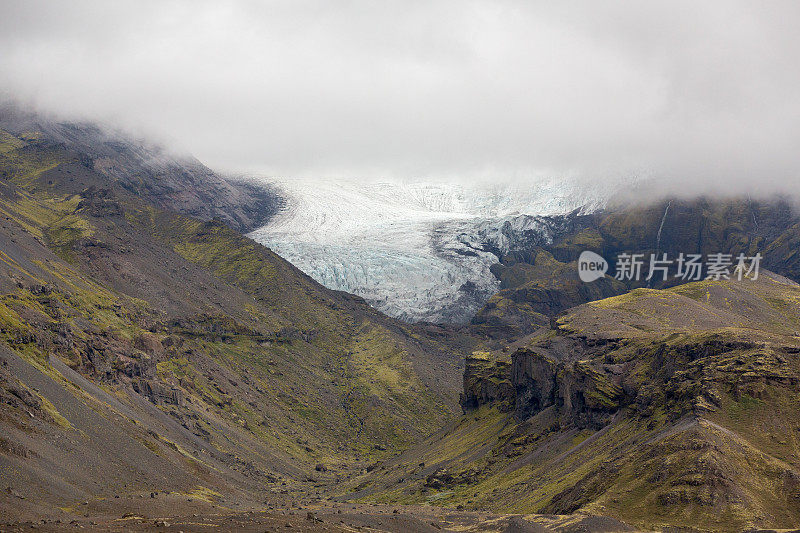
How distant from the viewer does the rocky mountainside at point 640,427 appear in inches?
3494

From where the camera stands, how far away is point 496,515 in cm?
9931

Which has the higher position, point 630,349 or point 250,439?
point 630,349

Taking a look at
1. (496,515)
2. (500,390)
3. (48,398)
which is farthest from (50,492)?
(500,390)

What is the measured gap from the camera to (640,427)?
389ft

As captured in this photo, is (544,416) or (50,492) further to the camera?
(544,416)

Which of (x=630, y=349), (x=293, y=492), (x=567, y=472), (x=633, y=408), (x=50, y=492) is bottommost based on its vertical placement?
(x=293, y=492)

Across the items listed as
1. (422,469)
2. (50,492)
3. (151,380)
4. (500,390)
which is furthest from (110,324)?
(50,492)

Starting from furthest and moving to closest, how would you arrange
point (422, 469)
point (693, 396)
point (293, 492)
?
point (422, 469) → point (293, 492) → point (693, 396)

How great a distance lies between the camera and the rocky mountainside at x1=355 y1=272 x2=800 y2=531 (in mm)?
88750

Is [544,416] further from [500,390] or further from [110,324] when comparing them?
[110,324]

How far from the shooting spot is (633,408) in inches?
5064

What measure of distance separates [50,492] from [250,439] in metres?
103

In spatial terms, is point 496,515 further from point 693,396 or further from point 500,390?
point 500,390

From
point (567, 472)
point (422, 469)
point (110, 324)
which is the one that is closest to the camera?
point (567, 472)
